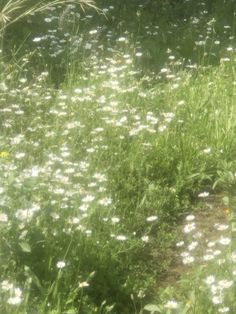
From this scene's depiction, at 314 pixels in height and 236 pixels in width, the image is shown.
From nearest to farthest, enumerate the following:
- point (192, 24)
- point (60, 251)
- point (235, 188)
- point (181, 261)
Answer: point (60, 251) → point (181, 261) → point (235, 188) → point (192, 24)

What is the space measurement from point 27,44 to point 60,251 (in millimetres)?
4065

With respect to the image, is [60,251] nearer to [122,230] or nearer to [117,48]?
[122,230]

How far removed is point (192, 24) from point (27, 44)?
2.16m

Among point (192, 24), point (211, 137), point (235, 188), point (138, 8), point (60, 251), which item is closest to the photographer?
point (60, 251)

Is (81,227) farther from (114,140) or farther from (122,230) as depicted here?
(114,140)

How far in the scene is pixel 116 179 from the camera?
465 cm

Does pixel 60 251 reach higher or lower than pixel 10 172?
lower

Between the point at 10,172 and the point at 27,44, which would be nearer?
the point at 10,172

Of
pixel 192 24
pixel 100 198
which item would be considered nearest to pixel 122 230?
pixel 100 198

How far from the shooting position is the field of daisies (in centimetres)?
343

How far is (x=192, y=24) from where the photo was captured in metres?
8.08

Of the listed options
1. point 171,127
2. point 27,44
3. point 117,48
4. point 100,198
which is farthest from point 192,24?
point 100,198

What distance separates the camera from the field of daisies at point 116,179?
135 inches

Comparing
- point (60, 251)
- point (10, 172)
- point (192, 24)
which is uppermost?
point (10, 172)
